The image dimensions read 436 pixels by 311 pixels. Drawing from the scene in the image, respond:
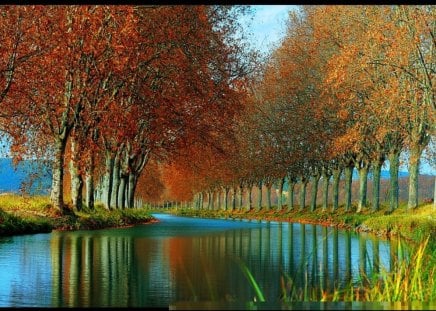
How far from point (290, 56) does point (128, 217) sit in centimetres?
2331

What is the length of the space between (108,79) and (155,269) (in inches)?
1013

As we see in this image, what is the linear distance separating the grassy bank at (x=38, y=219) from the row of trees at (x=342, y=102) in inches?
571

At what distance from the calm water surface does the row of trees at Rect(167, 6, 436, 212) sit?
44.9 feet

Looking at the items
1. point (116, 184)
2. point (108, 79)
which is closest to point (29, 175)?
point (108, 79)

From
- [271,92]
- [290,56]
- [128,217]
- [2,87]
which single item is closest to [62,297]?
[2,87]

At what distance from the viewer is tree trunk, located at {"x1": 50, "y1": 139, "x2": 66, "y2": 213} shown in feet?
119

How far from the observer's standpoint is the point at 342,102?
52125 millimetres

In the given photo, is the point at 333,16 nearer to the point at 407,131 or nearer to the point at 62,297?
the point at 407,131

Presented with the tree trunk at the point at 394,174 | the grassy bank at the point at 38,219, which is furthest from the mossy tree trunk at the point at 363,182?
the grassy bank at the point at 38,219

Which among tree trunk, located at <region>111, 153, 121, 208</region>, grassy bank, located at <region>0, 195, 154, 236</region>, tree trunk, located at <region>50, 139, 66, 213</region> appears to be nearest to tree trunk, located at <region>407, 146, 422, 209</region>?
grassy bank, located at <region>0, 195, 154, 236</region>

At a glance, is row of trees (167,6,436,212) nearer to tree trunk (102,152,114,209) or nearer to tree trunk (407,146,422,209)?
tree trunk (407,146,422,209)

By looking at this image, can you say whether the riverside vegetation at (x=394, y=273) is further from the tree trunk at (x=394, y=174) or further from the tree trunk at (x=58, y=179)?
the tree trunk at (x=58, y=179)

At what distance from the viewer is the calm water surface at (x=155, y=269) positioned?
40.1 ft

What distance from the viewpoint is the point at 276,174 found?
74.6 meters
